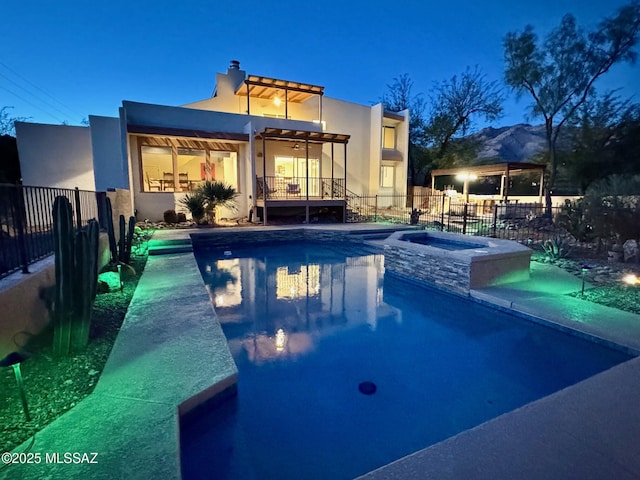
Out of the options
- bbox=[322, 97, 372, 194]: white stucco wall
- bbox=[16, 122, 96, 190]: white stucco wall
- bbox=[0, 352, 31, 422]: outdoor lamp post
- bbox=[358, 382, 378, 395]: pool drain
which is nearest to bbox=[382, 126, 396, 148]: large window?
bbox=[322, 97, 372, 194]: white stucco wall

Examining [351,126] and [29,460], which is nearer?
[29,460]

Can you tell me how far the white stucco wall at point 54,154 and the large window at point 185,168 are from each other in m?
2.26

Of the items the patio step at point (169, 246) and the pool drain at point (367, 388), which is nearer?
the pool drain at point (367, 388)

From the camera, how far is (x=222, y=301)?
20.0ft

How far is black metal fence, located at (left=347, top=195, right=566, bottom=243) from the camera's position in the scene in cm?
1172

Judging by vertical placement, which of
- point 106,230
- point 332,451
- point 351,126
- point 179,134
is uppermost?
point 351,126

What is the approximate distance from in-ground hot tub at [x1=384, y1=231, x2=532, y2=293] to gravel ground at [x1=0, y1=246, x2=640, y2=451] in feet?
3.62

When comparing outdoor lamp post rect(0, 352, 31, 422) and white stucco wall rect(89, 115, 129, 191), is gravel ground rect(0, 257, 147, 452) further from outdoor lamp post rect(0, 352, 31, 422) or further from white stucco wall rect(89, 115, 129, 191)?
white stucco wall rect(89, 115, 129, 191)

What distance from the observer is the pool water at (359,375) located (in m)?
2.51

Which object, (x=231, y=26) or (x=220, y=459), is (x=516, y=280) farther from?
(x=231, y=26)

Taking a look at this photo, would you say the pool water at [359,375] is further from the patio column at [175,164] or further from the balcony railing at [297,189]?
the patio column at [175,164]

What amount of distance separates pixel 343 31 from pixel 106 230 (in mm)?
57239

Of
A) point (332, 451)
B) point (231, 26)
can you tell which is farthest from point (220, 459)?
point (231, 26)

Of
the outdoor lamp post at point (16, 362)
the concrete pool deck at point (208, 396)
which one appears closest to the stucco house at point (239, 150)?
the concrete pool deck at point (208, 396)
